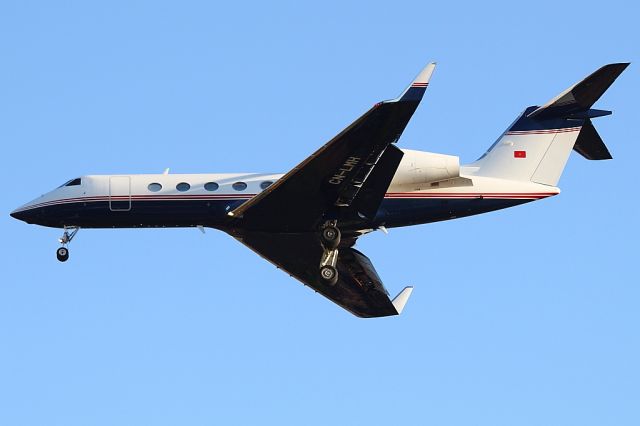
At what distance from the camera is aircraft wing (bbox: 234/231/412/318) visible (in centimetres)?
3369

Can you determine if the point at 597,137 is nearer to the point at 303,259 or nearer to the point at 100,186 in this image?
the point at 303,259

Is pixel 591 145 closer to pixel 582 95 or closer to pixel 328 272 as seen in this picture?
pixel 582 95

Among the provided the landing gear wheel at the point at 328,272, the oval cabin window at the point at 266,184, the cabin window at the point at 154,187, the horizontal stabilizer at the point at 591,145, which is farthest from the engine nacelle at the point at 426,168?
the cabin window at the point at 154,187

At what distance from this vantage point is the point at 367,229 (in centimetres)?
3300

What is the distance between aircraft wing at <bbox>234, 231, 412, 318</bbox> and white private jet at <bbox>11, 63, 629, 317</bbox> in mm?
41

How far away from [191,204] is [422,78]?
787 centimetres

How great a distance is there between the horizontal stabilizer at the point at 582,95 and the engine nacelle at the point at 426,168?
12.1ft

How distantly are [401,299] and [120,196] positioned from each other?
→ 8.58 m

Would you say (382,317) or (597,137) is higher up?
(597,137)

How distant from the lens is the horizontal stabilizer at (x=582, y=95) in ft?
106

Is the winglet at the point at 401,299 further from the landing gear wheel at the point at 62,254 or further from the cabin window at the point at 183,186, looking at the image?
the landing gear wheel at the point at 62,254

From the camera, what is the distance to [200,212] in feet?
109

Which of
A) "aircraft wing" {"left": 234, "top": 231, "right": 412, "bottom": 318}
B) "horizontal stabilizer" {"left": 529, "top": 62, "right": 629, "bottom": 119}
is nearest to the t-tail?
"horizontal stabilizer" {"left": 529, "top": 62, "right": 629, "bottom": 119}

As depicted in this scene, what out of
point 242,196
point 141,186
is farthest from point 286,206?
point 141,186
